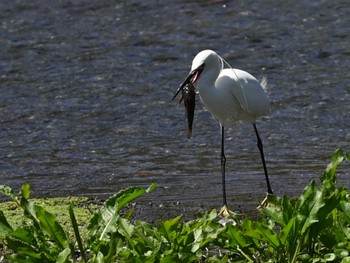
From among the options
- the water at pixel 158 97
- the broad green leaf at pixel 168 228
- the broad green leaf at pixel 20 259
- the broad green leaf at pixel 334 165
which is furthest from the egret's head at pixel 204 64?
the broad green leaf at pixel 20 259

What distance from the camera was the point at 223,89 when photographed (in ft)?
23.0

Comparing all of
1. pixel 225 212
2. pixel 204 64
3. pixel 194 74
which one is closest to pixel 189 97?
pixel 194 74

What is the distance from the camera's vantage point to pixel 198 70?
6.93 metres

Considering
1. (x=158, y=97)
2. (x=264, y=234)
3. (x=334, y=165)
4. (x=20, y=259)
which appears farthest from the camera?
(x=158, y=97)

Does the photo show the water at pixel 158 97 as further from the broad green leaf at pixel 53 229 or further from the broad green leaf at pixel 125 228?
the broad green leaf at pixel 53 229

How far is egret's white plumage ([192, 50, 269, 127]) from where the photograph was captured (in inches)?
273

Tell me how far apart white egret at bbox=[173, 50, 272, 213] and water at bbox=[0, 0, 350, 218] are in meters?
0.53

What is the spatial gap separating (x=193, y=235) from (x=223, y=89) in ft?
9.27

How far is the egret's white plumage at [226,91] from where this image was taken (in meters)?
6.94

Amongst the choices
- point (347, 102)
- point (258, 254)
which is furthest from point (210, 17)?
point (258, 254)

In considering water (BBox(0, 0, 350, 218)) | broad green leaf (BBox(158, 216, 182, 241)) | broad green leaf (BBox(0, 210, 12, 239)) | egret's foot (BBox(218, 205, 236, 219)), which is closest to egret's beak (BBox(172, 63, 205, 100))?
water (BBox(0, 0, 350, 218))

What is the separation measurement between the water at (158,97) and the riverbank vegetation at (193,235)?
6.54ft

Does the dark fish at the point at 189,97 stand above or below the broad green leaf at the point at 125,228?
below

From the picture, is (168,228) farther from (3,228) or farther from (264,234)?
(3,228)
